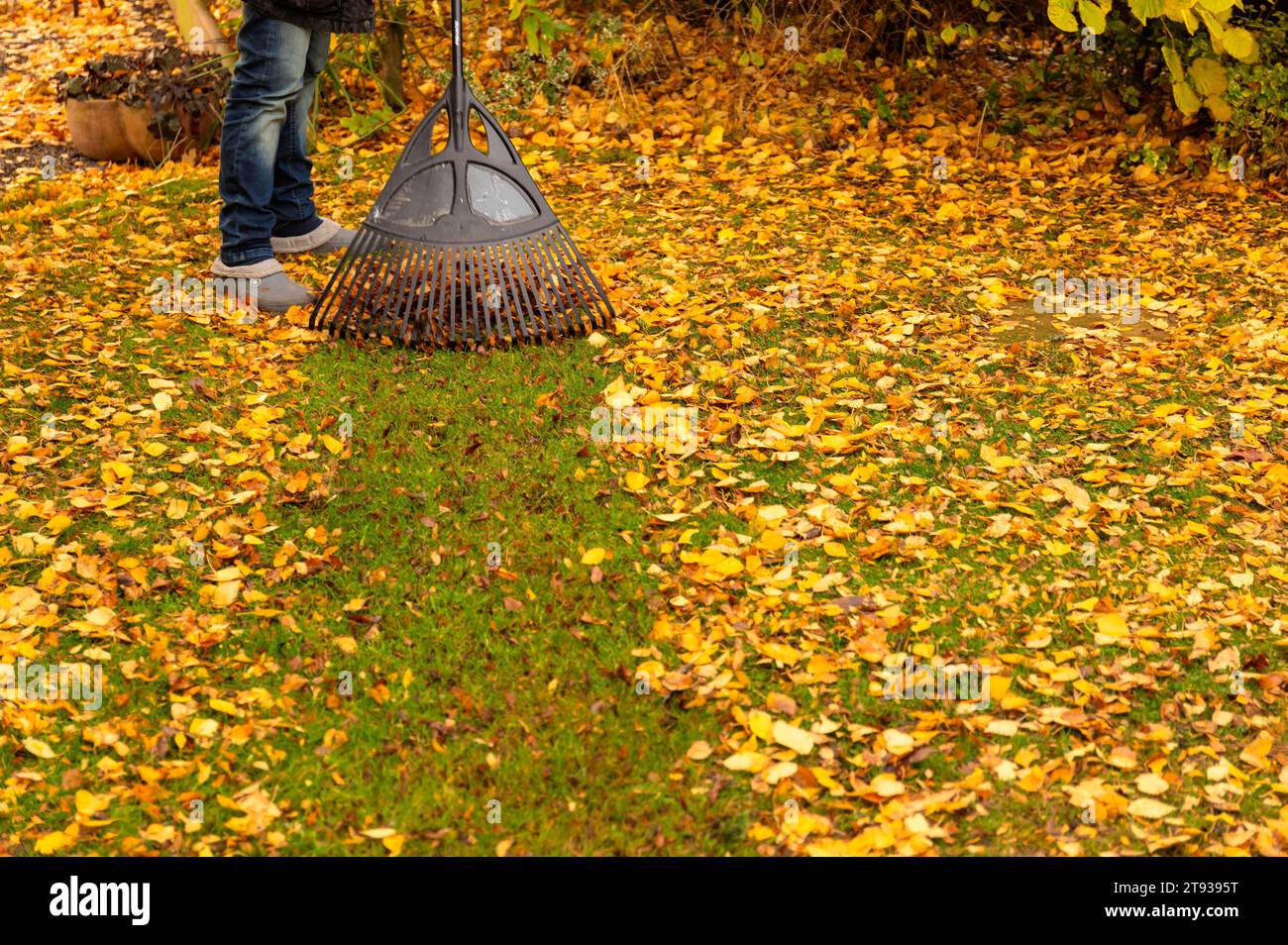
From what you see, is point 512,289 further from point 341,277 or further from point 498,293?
point 341,277

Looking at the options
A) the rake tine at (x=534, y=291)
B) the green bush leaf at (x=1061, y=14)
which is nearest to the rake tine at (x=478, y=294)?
the rake tine at (x=534, y=291)

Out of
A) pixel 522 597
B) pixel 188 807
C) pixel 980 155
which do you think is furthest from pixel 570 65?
pixel 188 807

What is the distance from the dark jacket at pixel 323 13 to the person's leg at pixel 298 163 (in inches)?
4.5

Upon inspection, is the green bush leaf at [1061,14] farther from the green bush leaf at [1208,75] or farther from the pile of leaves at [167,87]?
the pile of leaves at [167,87]

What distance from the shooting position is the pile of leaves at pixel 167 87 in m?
6.32

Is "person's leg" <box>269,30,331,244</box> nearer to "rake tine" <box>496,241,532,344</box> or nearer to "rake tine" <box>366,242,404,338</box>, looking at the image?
"rake tine" <box>366,242,404,338</box>

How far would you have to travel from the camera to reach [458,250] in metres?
4.10

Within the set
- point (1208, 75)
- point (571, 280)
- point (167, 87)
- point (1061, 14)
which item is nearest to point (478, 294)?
point (571, 280)

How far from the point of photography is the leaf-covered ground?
2518mm

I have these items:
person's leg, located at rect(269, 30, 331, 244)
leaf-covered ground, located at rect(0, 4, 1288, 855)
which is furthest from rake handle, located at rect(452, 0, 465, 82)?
leaf-covered ground, located at rect(0, 4, 1288, 855)

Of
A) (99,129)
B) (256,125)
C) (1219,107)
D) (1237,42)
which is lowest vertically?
(99,129)

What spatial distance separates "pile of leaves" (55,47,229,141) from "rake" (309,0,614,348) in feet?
8.55

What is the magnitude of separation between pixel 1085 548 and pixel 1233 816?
918 millimetres

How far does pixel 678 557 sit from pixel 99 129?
4.70 metres
